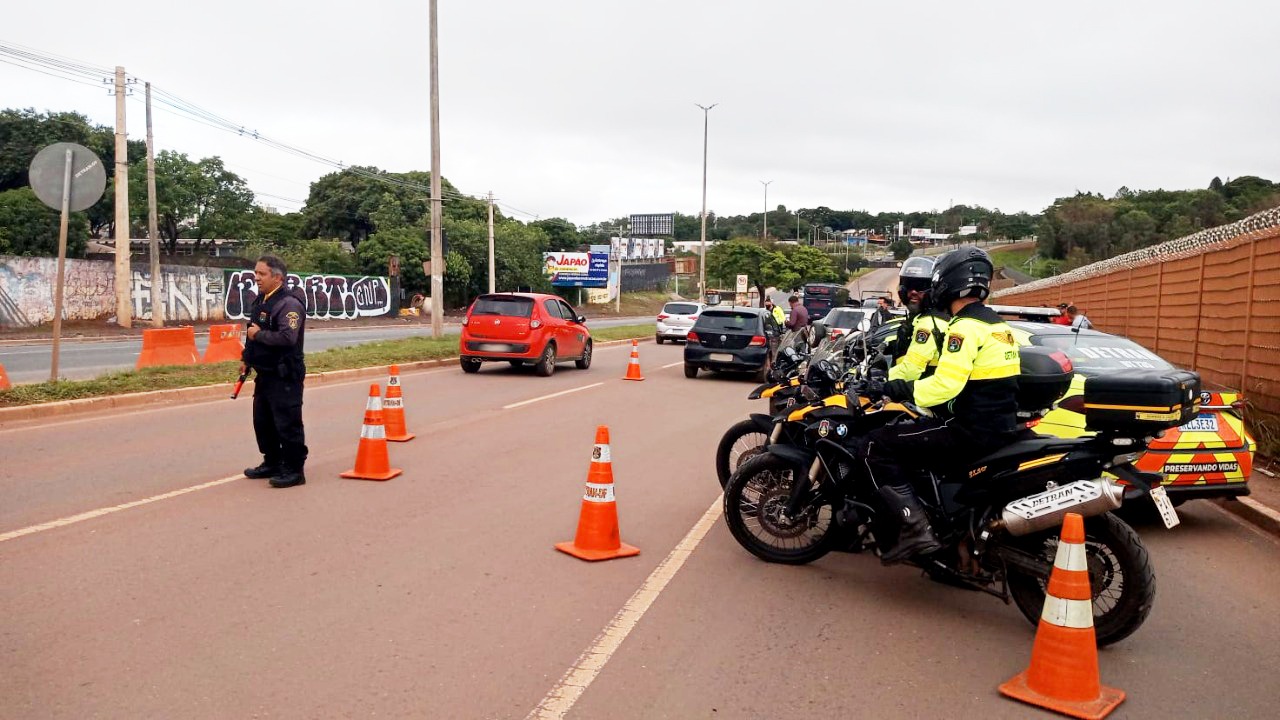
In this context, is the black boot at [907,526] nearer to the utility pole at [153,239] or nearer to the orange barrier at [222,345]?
the orange barrier at [222,345]

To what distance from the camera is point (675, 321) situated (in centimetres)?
3216

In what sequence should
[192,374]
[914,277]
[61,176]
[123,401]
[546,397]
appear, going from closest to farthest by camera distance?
[914,277] < [61,176] < [123,401] < [192,374] < [546,397]

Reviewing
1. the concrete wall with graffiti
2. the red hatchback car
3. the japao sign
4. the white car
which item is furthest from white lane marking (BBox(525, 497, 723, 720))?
A: the japao sign

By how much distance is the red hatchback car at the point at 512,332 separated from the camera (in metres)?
17.7

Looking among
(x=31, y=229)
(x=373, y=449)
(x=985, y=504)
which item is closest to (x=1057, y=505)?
(x=985, y=504)

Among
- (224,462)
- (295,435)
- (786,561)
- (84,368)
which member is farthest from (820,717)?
(84,368)

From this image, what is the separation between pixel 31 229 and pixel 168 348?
33.5 meters

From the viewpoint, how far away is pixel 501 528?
6578 millimetres

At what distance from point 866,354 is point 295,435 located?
4.81 metres

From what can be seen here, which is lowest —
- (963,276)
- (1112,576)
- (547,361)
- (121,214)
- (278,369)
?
(547,361)

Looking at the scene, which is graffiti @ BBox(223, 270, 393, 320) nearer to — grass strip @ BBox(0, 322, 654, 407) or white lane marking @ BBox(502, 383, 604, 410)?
grass strip @ BBox(0, 322, 654, 407)

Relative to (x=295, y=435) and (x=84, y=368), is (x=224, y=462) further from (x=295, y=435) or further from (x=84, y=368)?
A: (x=84, y=368)

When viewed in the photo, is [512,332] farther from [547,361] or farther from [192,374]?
[192,374]

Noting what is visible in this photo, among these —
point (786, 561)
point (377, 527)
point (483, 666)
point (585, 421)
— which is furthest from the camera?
point (585, 421)
